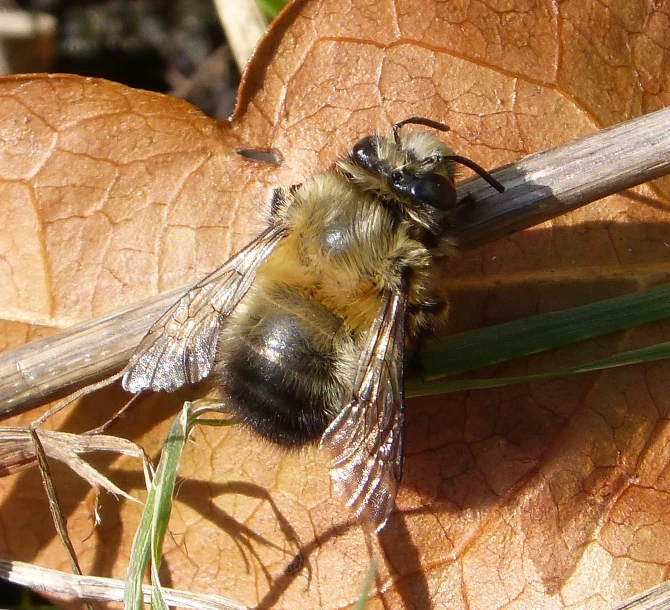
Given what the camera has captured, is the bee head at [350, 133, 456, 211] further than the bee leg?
No

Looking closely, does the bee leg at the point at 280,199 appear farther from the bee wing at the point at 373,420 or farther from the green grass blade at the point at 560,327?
the green grass blade at the point at 560,327

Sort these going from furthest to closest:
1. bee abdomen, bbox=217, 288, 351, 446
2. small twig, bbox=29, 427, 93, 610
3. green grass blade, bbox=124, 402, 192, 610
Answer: small twig, bbox=29, 427, 93, 610
green grass blade, bbox=124, 402, 192, 610
bee abdomen, bbox=217, 288, 351, 446

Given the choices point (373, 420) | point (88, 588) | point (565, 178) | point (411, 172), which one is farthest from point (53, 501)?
point (565, 178)

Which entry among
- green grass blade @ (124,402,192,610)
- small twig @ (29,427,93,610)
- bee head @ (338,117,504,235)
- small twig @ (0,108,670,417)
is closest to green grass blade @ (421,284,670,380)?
small twig @ (0,108,670,417)

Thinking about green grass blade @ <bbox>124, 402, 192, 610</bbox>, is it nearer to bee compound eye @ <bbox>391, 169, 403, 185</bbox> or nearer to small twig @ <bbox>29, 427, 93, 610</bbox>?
small twig @ <bbox>29, 427, 93, 610</bbox>

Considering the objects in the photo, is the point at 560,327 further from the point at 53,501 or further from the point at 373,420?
the point at 53,501

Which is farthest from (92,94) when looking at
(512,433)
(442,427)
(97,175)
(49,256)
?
(512,433)

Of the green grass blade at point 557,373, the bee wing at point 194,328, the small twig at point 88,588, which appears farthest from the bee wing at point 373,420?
the small twig at point 88,588

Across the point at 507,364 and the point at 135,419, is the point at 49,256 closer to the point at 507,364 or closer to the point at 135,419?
the point at 135,419
